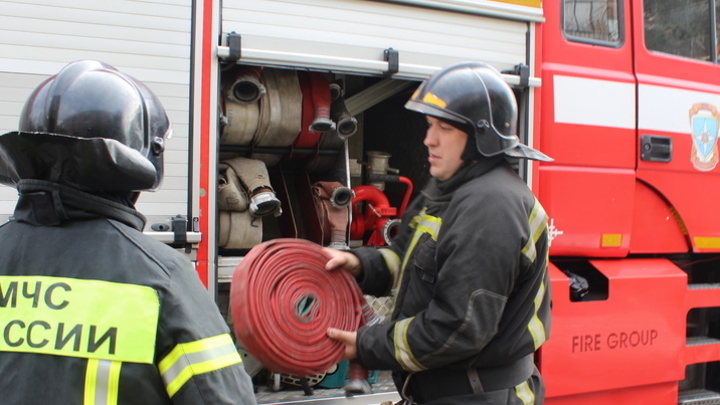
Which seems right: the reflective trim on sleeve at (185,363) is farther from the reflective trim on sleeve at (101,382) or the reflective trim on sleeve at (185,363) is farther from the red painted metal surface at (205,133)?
the red painted metal surface at (205,133)

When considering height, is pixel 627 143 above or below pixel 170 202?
above

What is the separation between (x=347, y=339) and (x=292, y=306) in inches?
8.2

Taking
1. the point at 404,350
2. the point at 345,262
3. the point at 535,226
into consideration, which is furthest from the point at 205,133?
the point at 535,226

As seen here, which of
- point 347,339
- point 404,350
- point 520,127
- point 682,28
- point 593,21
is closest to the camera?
point 404,350

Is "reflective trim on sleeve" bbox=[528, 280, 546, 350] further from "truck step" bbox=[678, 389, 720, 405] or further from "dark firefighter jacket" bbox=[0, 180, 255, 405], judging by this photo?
"truck step" bbox=[678, 389, 720, 405]

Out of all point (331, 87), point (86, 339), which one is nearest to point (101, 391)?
point (86, 339)

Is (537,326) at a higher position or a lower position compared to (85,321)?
lower

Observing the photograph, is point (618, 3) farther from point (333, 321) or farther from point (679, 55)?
point (333, 321)

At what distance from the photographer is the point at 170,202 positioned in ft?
8.87

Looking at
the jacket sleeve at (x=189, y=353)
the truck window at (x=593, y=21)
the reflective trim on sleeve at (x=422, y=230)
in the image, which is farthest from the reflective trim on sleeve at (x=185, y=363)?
the truck window at (x=593, y=21)

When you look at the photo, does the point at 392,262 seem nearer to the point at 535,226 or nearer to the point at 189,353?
the point at 535,226

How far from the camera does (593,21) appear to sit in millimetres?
3762

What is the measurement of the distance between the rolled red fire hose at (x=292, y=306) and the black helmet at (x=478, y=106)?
67cm

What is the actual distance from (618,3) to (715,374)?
93.9 inches
